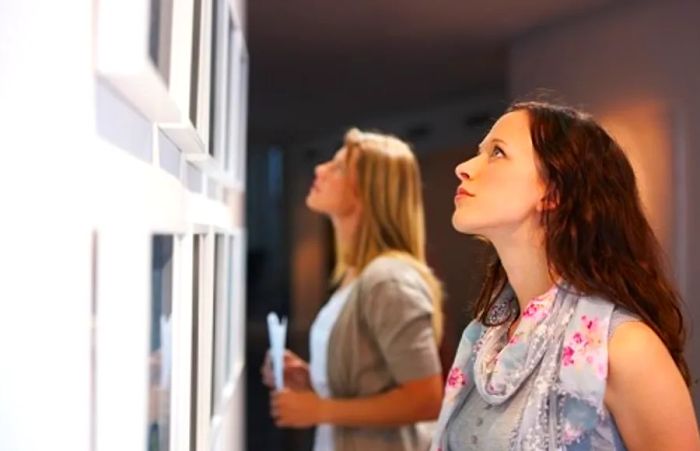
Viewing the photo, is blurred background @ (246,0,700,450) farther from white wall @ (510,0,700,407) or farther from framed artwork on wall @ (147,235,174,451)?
framed artwork on wall @ (147,235,174,451)

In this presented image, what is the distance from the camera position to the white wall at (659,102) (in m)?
1.57

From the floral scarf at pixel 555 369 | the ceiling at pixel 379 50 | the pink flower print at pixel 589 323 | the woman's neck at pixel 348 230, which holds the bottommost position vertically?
the floral scarf at pixel 555 369

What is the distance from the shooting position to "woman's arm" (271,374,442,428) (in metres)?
1.57

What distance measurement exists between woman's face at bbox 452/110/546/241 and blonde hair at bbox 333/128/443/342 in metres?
0.65

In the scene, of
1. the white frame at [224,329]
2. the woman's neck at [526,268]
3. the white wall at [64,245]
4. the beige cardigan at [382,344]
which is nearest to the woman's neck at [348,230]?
the beige cardigan at [382,344]

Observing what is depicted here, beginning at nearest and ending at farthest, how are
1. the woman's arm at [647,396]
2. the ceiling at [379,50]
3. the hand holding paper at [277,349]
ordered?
the woman's arm at [647,396] → the hand holding paper at [277,349] → the ceiling at [379,50]

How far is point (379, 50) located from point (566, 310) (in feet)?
5.83

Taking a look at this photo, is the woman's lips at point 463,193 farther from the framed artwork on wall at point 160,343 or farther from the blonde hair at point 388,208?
A: the blonde hair at point 388,208

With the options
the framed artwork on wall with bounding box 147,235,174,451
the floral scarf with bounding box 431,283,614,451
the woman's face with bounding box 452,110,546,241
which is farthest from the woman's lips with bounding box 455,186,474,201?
the framed artwork on wall with bounding box 147,235,174,451

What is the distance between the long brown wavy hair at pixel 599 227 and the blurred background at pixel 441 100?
0.86 feet

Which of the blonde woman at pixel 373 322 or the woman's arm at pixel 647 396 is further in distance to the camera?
the blonde woman at pixel 373 322

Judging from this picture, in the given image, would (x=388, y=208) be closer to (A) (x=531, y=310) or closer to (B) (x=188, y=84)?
(A) (x=531, y=310)

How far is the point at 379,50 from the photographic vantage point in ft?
8.64

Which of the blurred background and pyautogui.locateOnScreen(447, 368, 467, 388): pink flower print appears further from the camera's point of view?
the blurred background
